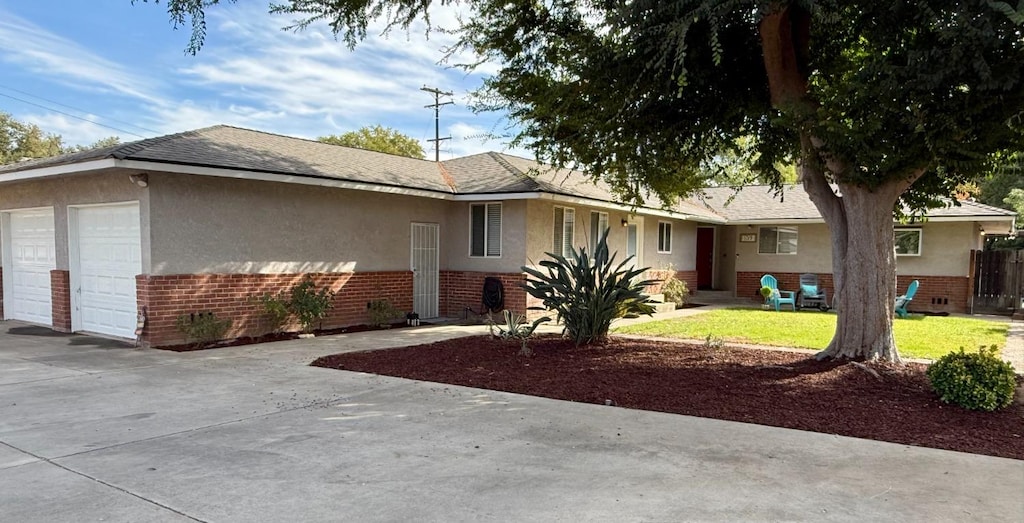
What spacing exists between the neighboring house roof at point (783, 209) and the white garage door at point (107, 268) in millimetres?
13827

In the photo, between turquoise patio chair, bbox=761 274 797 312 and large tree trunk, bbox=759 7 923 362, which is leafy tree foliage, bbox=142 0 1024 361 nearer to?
large tree trunk, bbox=759 7 923 362

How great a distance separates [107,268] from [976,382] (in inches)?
505

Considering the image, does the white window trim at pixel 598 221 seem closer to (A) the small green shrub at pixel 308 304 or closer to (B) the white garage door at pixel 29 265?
(A) the small green shrub at pixel 308 304

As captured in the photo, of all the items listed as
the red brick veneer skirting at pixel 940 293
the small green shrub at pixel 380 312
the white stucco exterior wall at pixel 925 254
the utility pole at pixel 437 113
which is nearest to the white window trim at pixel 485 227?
the small green shrub at pixel 380 312

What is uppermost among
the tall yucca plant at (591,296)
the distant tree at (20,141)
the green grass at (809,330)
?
the distant tree at (20,141)

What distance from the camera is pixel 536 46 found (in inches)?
387

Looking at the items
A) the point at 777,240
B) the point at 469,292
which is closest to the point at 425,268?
the point at 469,292

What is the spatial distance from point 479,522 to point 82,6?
16.0m

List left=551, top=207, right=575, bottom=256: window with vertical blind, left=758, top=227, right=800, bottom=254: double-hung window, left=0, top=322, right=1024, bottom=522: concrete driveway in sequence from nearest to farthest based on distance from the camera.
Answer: left=0, top=322, right=1024, bottom=522: concrete driveway
left=551, top=207, right=575, bottom=256: window with vertical blind
left=758, top=227, right=800, bottom=254: double-hung window

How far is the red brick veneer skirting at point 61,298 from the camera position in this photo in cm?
1175

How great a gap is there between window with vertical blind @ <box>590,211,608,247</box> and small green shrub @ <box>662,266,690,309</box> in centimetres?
357

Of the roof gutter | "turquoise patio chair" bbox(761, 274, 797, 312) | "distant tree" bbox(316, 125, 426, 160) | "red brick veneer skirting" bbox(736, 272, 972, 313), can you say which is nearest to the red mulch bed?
the roof gutter

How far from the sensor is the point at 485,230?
14.9m

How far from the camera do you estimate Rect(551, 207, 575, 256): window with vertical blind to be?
1536cm
